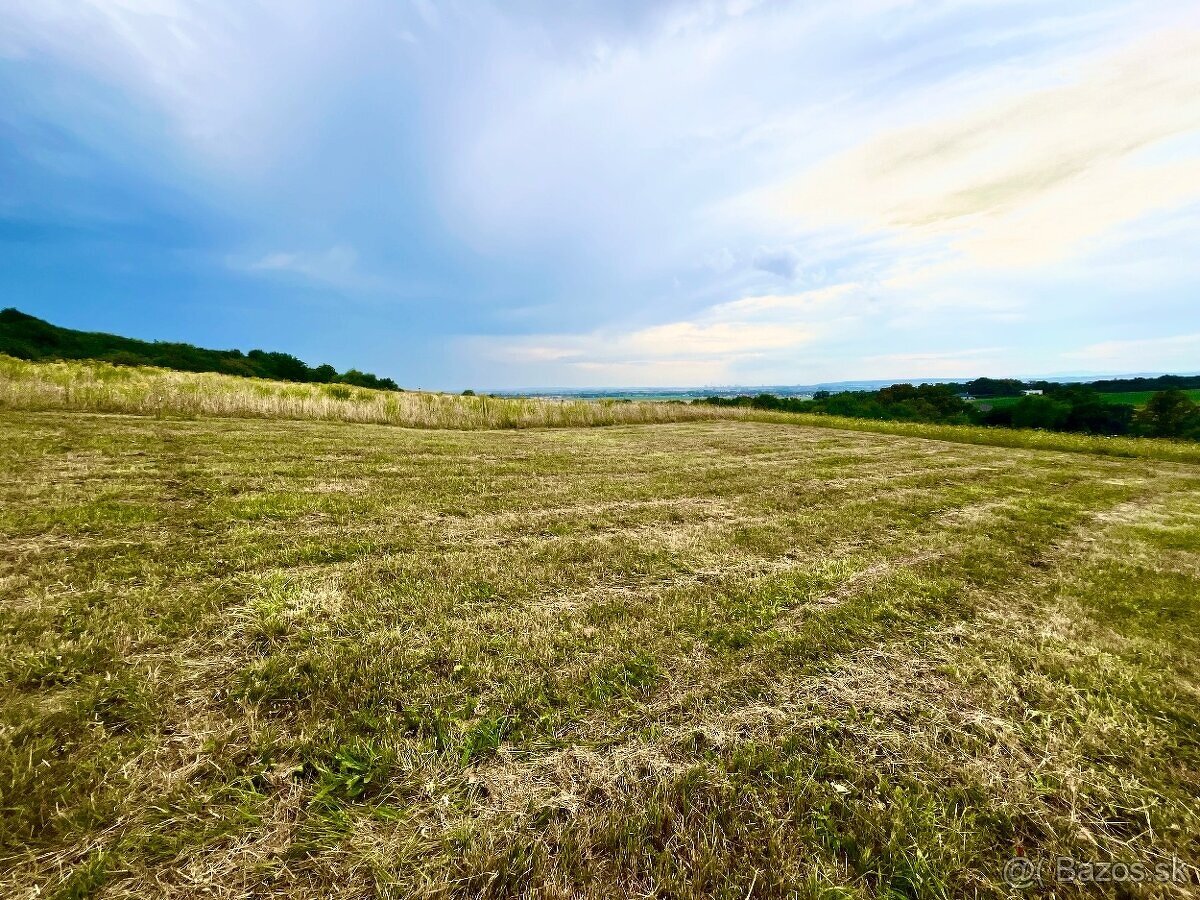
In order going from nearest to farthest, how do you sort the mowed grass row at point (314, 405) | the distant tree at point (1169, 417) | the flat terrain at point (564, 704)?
the flat terrain at point (564, 704) < the mowed grass row at point (314, 405) < the distant tree at point (1169, 417)

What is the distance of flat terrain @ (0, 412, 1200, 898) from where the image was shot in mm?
1822

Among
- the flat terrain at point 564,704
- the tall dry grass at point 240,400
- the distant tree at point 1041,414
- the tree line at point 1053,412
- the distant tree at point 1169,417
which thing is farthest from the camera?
the distant tree at point 1041,414

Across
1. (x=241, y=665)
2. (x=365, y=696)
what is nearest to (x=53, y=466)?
(x=241, y=665)

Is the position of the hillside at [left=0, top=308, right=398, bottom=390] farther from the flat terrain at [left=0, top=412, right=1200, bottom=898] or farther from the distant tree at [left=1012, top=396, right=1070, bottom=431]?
the distant tree at [left=1012, top=396, right=1070, bottom=431]

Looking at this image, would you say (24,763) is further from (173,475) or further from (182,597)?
(173,475)

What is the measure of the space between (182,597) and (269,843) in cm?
273

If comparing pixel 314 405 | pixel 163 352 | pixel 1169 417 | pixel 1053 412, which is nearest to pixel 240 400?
pixel 314 405

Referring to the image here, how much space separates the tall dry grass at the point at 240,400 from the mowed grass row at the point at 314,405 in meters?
0.03

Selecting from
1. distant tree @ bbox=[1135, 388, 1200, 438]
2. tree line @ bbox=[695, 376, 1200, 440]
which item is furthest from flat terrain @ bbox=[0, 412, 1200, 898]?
distant tree @ bbox=[1135, 388, 1200, 438]

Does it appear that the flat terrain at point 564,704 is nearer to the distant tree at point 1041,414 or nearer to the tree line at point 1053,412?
the tree line at point 1053,412

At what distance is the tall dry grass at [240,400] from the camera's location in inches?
575

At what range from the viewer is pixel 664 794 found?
6.94 feet

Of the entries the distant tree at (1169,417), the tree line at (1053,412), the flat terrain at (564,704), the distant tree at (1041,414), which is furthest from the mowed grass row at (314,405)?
the distant tree at (1041,414)

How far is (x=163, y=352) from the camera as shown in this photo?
198 ft
